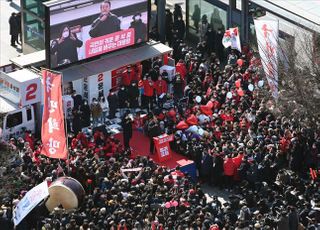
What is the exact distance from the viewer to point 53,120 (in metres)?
31.8

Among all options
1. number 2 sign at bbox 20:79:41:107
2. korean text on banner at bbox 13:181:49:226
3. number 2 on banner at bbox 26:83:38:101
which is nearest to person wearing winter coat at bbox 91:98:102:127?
number 2 sign at bbox 20:79:41:107

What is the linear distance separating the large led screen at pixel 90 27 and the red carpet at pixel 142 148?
366cm

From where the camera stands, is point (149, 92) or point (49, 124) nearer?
point (49, 124)

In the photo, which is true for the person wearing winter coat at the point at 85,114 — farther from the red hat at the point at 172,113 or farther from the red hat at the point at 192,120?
the red hat at the point at 192,120

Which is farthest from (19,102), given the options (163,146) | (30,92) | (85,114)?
(163,146)

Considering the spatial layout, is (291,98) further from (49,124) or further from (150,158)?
(49,124)

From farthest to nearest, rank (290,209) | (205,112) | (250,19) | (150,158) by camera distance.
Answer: (250,19)
(205,112)
(150,158)
(290,209)

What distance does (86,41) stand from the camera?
3884cm

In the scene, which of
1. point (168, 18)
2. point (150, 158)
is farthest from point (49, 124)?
point (168, 18)

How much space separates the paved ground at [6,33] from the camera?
44750 mm

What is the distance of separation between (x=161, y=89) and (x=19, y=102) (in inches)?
233

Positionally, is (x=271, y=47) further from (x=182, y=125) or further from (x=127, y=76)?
(x=127, y=76)

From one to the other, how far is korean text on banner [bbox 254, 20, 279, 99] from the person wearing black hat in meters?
6.10

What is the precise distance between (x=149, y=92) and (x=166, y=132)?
314 cm
